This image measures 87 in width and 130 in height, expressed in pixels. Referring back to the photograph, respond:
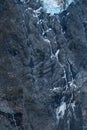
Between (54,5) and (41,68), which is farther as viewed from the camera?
(54,5)

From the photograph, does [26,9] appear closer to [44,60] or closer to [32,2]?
[32,2]

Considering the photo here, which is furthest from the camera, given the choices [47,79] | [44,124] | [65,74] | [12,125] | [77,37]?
[77,37]

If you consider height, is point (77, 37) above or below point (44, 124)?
above

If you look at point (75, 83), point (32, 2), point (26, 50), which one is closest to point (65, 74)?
point (75, 83)

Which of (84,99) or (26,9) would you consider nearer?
(26,9)

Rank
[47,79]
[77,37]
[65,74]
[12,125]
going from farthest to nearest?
[77,37] → [65,74] → [47,79] → [12,125]

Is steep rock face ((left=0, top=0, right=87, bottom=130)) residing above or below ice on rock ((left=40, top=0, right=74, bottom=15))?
below

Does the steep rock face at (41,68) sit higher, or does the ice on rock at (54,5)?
the ice on rock at (54,5)

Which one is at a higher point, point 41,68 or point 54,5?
point 54,5
